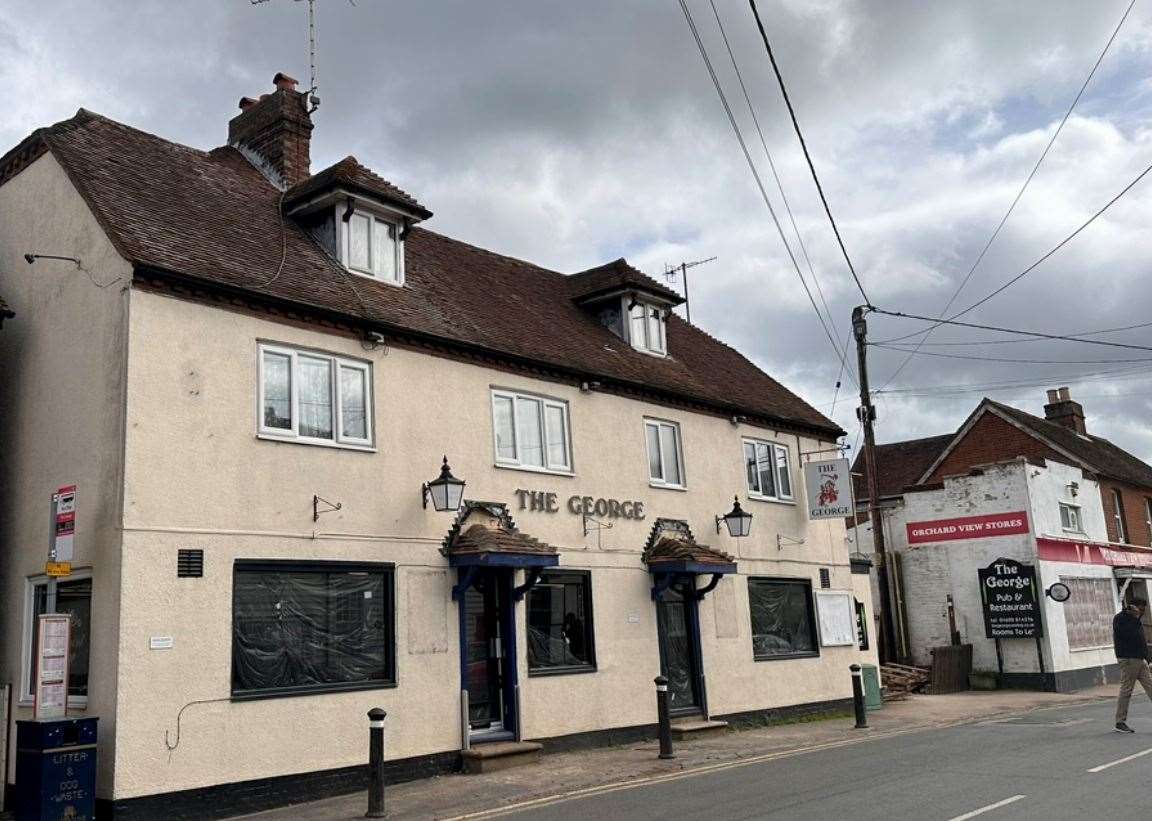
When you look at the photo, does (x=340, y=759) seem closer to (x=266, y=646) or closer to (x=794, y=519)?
(x=266, y=646)

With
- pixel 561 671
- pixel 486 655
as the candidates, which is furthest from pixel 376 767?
pixel 561 671

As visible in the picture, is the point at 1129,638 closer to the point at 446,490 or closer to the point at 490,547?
the point at 490,547

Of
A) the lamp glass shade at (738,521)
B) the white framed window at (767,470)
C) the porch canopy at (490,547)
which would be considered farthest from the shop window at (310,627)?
the white framed window at (767,470)

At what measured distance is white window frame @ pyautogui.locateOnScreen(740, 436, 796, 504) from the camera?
68.9 feet

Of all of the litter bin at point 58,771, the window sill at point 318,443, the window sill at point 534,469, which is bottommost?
the litter bin at point 58,771

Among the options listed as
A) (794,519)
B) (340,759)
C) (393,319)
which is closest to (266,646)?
(340,759)

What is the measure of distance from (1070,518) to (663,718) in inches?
794

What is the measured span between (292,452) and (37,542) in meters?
3.16

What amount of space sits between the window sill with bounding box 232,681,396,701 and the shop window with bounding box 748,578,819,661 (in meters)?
8.84

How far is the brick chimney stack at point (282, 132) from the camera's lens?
59.0 ft

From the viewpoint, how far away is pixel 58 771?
10227 mm

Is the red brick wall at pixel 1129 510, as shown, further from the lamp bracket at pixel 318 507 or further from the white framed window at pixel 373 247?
the lamp bracket at pixel 318 507

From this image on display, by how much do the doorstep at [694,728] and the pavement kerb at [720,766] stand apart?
2.00 meters

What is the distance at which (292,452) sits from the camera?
42.9ft
